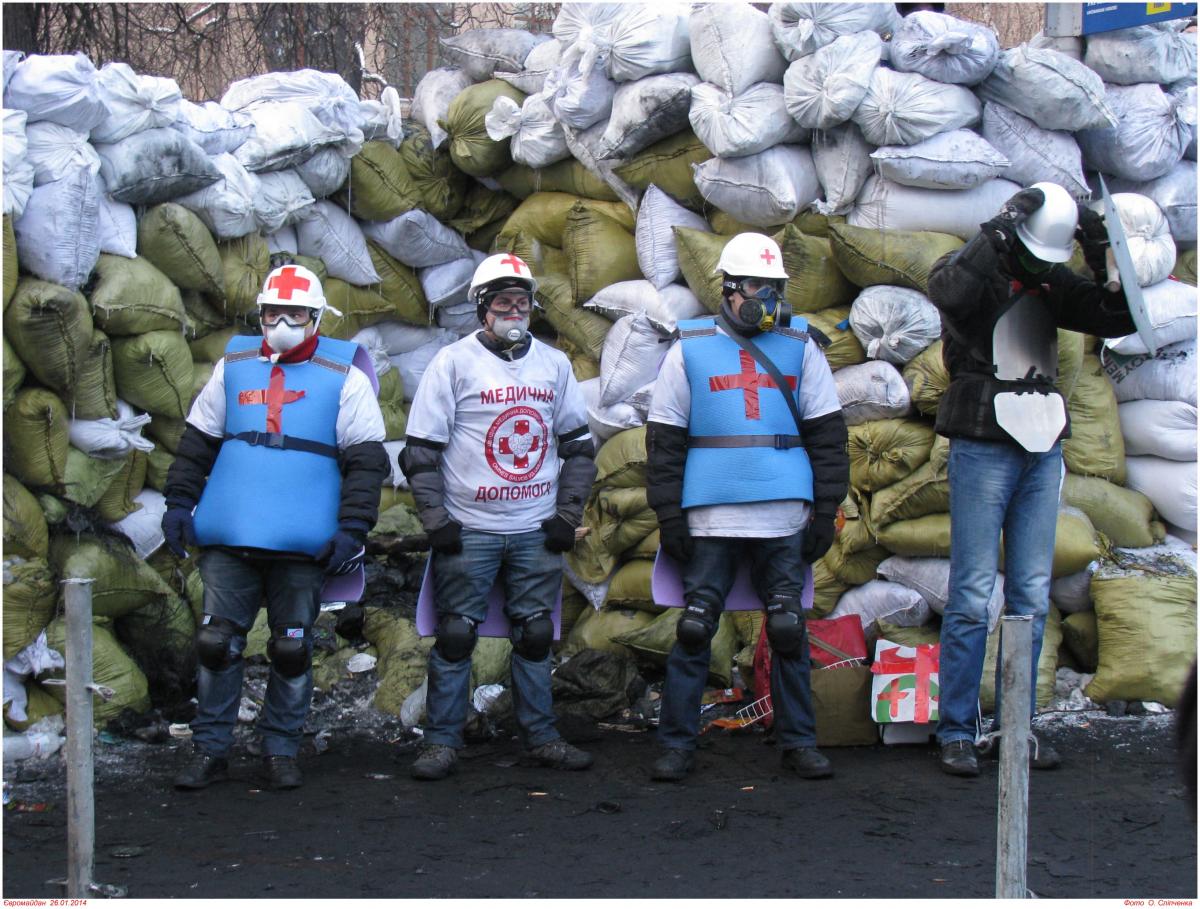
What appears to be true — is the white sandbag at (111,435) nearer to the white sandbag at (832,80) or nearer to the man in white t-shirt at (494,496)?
the man in white t-shirt at (494,496)

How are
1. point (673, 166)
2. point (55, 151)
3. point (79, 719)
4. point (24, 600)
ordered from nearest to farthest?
point (79, 719) < point (24, 600) < point (55, 151) < point (673, 166)

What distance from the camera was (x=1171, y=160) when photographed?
632 cm

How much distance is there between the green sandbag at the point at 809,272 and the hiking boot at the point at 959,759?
198 cm

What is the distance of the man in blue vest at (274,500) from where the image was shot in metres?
5.13

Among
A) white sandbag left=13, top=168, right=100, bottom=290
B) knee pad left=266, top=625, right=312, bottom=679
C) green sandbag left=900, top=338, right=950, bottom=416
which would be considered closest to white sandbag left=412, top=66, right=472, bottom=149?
white sandbag left=13, top=168, right=100, bottom=290

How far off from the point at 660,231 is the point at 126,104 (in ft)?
7.68

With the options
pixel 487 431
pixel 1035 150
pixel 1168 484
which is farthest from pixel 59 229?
pixel 1168 484

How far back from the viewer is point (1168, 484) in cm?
622

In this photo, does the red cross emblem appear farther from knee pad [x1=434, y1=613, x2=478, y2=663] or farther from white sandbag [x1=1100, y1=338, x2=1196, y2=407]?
white sandbag [x1=1100, y1=338, x2=1196, y2=407]

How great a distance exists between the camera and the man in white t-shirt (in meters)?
5.28

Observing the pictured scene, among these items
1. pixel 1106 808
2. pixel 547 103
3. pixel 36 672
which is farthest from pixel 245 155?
pixel 1106 808

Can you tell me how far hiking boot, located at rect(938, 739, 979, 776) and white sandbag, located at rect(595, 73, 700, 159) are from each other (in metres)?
2.99

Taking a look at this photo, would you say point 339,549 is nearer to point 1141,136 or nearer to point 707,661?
point 707,661

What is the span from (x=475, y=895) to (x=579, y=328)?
Answer: 357 cm
